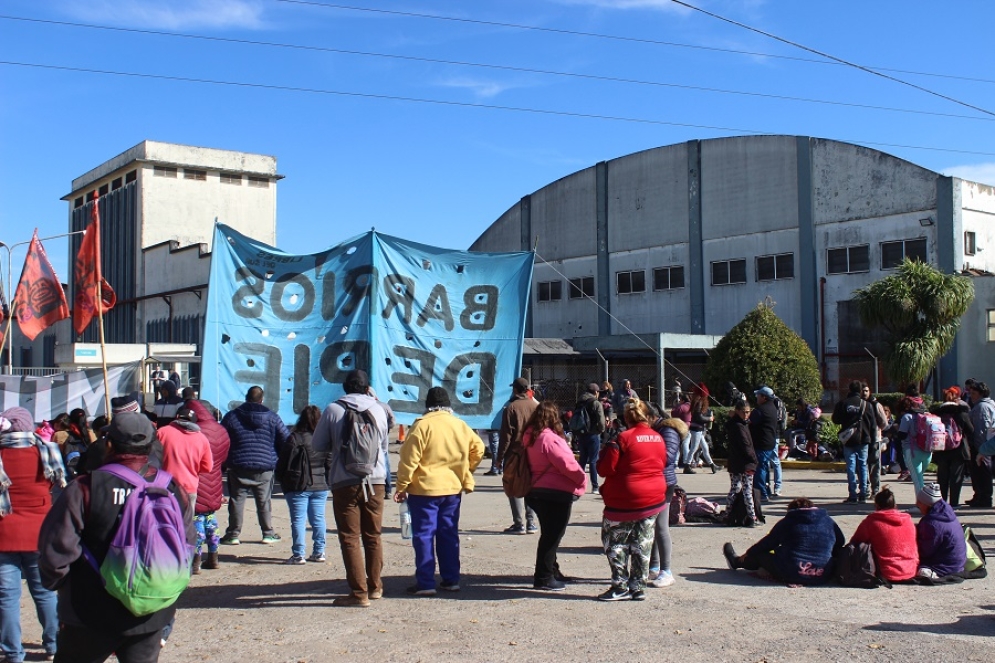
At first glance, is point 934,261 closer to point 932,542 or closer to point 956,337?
point 956,337

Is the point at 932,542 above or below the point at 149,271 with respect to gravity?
below

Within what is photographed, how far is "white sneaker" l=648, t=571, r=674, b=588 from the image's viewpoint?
A: 8641 millimetres

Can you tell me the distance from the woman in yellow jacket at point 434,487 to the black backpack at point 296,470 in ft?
6.43

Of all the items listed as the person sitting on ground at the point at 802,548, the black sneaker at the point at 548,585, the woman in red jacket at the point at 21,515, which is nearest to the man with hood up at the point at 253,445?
the black sneaker at the point at 548,585

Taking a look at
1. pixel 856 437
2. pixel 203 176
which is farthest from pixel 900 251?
pixel 203 176

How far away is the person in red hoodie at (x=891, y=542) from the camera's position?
870 cm

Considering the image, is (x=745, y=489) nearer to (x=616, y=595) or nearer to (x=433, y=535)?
(x=616, y=595)

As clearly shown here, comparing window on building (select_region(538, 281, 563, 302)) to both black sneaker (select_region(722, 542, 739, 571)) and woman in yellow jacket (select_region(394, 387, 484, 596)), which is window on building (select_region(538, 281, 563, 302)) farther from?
woman in yellow jacket (select_region(394, 387, 484, 596))

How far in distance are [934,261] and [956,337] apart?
2727mm

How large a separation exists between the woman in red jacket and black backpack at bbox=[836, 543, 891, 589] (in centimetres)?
618

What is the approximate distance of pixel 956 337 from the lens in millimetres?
32625

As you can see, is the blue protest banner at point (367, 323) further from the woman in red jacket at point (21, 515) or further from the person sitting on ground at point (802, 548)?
the person sitting on ground at point (802, 548)

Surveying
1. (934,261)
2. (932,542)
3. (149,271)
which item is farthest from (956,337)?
(149,271)

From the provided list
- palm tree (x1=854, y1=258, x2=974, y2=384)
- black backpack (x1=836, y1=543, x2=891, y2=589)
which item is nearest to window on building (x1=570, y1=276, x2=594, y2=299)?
palm tree (x1=854, y1=258, x2=974, y2=384)
